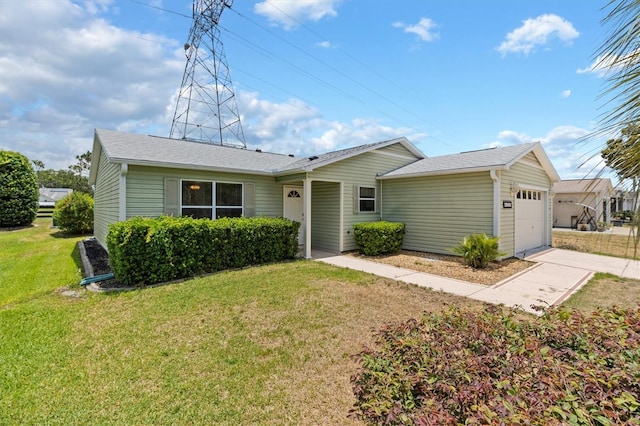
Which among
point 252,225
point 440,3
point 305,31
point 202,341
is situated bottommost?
point 202,341

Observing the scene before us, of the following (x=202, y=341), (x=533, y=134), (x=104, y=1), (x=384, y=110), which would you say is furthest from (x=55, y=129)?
(x=533, y=134)

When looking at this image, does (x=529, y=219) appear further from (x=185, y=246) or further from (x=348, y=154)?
(x=185, y=246)

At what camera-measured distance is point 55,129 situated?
1984cm

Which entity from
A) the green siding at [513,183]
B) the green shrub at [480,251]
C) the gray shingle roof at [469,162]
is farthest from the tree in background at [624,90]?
the green siding at [513,183]

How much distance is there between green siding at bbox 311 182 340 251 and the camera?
35.5 feet

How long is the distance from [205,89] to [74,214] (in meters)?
9.49

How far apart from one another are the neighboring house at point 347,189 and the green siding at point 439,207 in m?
0.03

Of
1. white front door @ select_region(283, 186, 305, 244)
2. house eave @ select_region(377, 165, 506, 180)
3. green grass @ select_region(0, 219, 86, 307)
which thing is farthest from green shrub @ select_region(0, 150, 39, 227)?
house eave @ select_region(377, 165, 506, 180)

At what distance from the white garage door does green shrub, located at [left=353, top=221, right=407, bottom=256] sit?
13.0 ft

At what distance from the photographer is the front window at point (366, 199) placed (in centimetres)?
1124

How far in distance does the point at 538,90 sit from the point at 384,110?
17039mm

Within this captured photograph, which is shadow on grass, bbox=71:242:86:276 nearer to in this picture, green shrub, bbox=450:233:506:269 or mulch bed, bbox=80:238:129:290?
mulch bed, bbox=80:238:129:290

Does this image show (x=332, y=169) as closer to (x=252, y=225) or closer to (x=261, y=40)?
(x=252, y=225)

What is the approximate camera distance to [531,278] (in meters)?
7.22
